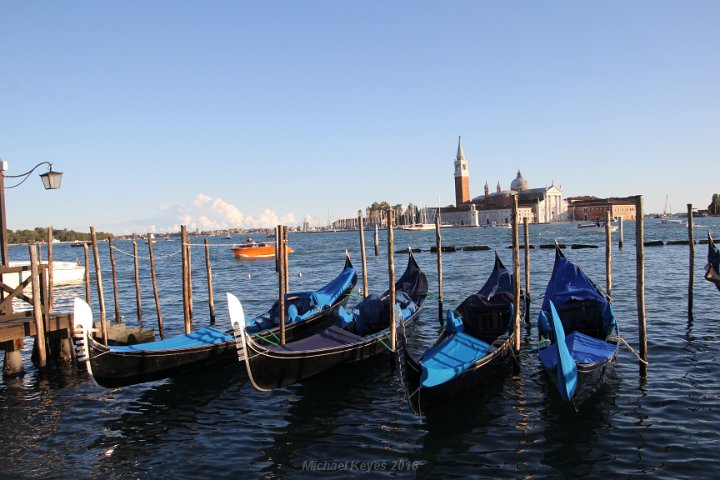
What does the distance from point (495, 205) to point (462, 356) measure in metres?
117

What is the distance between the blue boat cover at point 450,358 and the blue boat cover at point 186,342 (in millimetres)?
3594

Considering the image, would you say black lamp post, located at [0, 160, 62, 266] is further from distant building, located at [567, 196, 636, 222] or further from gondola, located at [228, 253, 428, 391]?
distant building, located at [567, 196, 636, 222]

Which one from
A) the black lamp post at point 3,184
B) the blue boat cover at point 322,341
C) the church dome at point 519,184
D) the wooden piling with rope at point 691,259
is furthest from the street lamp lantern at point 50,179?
the church dome at point 519,184

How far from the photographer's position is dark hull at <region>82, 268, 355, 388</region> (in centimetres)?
807

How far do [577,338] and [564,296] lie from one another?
2.13 meters

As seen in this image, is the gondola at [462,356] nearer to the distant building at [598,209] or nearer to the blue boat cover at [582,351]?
the blue boat cover at [582,351]

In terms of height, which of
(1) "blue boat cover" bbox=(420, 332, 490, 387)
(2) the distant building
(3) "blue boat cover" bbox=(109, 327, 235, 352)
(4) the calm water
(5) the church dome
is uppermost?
(5) the church dome

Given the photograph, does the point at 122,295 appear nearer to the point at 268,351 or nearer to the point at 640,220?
the point at 268,351

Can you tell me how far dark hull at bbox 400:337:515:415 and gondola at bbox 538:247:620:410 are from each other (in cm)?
79

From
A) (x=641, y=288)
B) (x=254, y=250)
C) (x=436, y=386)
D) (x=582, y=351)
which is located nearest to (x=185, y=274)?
(x=436, y=386)

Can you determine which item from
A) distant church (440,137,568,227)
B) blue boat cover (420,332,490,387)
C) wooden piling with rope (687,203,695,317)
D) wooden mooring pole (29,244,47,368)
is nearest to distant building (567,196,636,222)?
distant church (440,137,568,227)

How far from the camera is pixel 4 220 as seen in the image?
10.0 m

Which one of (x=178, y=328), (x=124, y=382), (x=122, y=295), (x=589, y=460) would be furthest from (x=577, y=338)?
(x=122, y=295)

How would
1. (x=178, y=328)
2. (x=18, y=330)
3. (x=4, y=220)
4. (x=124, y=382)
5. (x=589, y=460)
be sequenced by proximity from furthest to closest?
1. (x=178, y=328)
2. (x=4, y=220)
3. (x=18, y=330)
4. (x=124, y=382)
5. (x=589, y=460)
